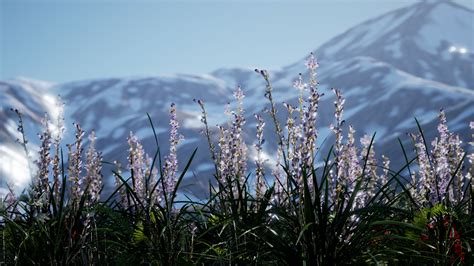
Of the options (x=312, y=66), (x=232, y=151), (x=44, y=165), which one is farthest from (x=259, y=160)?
(x=44, y=165)

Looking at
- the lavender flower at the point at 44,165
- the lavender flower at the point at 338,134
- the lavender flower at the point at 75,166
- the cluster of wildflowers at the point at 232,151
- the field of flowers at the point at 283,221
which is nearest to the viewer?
the field of flowers at the point at 283,221

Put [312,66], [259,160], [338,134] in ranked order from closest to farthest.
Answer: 1. [338,134]
2. [312,66]
3. [259,160]

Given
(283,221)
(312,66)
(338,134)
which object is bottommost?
(283,221)

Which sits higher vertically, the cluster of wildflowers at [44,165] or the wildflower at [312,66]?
the wildflower at [312,66]

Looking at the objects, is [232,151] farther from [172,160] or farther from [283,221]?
[283,221]

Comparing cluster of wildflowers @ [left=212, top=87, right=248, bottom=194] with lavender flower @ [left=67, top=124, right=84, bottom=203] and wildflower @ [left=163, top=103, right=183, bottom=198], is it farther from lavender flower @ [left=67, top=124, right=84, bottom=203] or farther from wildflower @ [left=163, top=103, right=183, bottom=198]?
lavender flower @ [left=67, top=124, right=84, bottom=203]

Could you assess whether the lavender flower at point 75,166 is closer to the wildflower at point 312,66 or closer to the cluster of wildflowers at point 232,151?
the cluster of wildflowers at point 232,151

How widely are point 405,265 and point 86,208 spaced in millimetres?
2660

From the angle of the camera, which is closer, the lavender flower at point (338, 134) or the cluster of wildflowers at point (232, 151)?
the lavender flower at point (338, 134)

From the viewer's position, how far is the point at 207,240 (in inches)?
199

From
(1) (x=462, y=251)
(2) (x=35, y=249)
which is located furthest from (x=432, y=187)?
(2) (x=35, y=249)

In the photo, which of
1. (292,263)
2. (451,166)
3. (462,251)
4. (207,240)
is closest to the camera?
(292,263)

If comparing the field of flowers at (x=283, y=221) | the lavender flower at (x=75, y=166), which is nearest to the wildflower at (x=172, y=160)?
the field of flowers at (x=283, y=221)

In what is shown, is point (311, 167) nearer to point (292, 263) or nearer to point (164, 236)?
point (292, 263)
